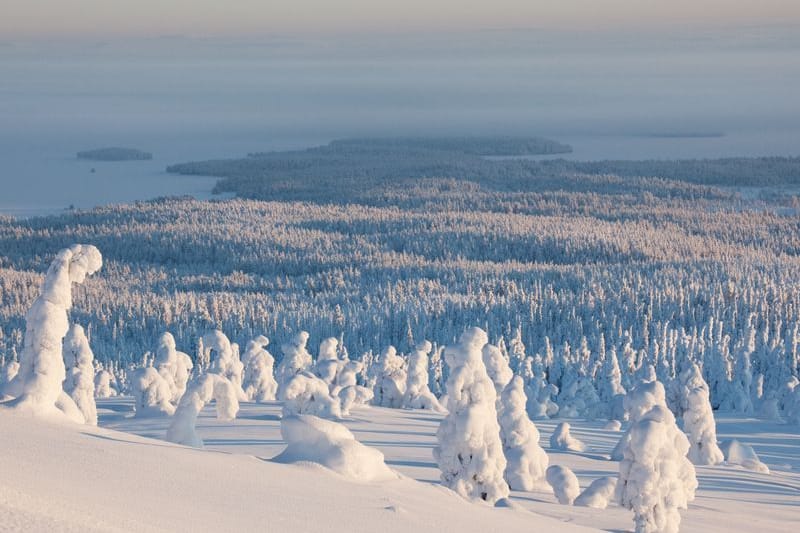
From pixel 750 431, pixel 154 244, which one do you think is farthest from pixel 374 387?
pixel 154 244

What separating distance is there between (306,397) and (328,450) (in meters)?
13.3

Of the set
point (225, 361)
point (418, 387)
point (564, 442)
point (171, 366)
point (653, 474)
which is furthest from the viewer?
point (418, 387)

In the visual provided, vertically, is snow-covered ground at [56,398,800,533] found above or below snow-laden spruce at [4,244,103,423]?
below

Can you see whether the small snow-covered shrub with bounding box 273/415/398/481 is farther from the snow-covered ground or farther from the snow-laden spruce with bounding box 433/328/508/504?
the snow-laden spruce with bounding box 433/328/508/504

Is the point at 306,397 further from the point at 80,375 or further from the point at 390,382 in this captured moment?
the point at 390,382

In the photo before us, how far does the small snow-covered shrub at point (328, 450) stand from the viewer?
15.9 meters

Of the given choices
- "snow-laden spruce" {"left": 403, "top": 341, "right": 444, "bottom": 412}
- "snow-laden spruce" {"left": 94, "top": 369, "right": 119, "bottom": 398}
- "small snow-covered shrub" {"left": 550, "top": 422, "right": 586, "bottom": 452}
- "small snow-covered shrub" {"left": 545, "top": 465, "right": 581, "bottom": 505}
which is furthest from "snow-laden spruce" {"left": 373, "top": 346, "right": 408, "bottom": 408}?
"small snow-covered shrub" {"left": 545, "top": 465, "right": 581, "bottom": 505}

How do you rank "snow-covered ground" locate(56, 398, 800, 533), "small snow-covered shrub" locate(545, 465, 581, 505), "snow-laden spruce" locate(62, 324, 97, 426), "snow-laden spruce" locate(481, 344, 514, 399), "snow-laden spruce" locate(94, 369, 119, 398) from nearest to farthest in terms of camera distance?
"snow-covered ground" locate(56, 398, 800, 533)
"small snow-covered shrub" locate(545, 465, 581, 505)
"snow-laden spruce" locate(62, 324, 97, 426)
"snow-laden spruce" locate(481, 344, 514, 399)
"snow-laden spruce" locate(94, 369, 119, 398)

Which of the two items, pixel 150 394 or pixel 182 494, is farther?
pixel 150 394

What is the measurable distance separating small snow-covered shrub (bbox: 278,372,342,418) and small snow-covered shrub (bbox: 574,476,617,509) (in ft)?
29.2

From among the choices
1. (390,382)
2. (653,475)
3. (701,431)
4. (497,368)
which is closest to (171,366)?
(390,382)

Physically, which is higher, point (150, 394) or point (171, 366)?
point (171, 366)

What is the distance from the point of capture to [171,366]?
32469mm

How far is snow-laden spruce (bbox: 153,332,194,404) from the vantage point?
31634 millimetres
